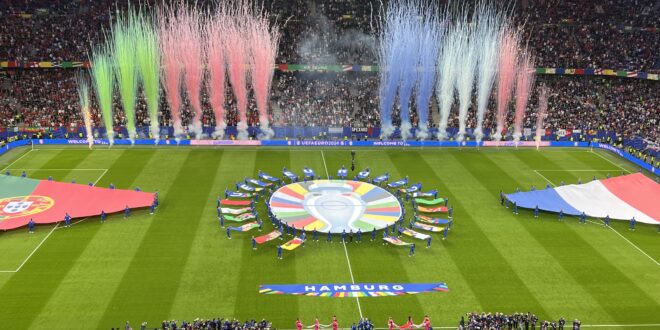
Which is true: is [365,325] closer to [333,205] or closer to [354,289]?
[354,289]

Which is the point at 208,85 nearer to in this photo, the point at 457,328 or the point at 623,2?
the point at 457,328

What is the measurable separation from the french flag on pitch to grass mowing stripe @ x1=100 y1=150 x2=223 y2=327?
26.1m

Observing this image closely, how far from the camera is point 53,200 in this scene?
→ 157 ft

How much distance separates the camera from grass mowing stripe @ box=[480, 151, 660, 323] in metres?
36.1

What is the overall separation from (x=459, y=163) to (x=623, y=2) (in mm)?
44298

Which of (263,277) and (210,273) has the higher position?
(210,273)

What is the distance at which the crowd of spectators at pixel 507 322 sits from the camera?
32.3 m

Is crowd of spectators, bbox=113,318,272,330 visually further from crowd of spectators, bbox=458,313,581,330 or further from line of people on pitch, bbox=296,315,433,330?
crowd of spectators, bbox=458,313,581,330

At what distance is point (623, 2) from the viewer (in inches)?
3430

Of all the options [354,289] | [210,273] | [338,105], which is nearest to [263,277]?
[210,273]

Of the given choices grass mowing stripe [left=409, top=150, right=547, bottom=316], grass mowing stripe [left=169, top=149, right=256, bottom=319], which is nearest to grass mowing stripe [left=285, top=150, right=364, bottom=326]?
grass mowing stripe [left=169, top=149, right=256, bottom=319]

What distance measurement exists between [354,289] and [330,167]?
2428 centimetres

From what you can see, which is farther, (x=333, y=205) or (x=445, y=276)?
(x=333, y=205)

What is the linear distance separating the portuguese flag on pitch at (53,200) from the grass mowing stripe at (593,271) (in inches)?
1200
